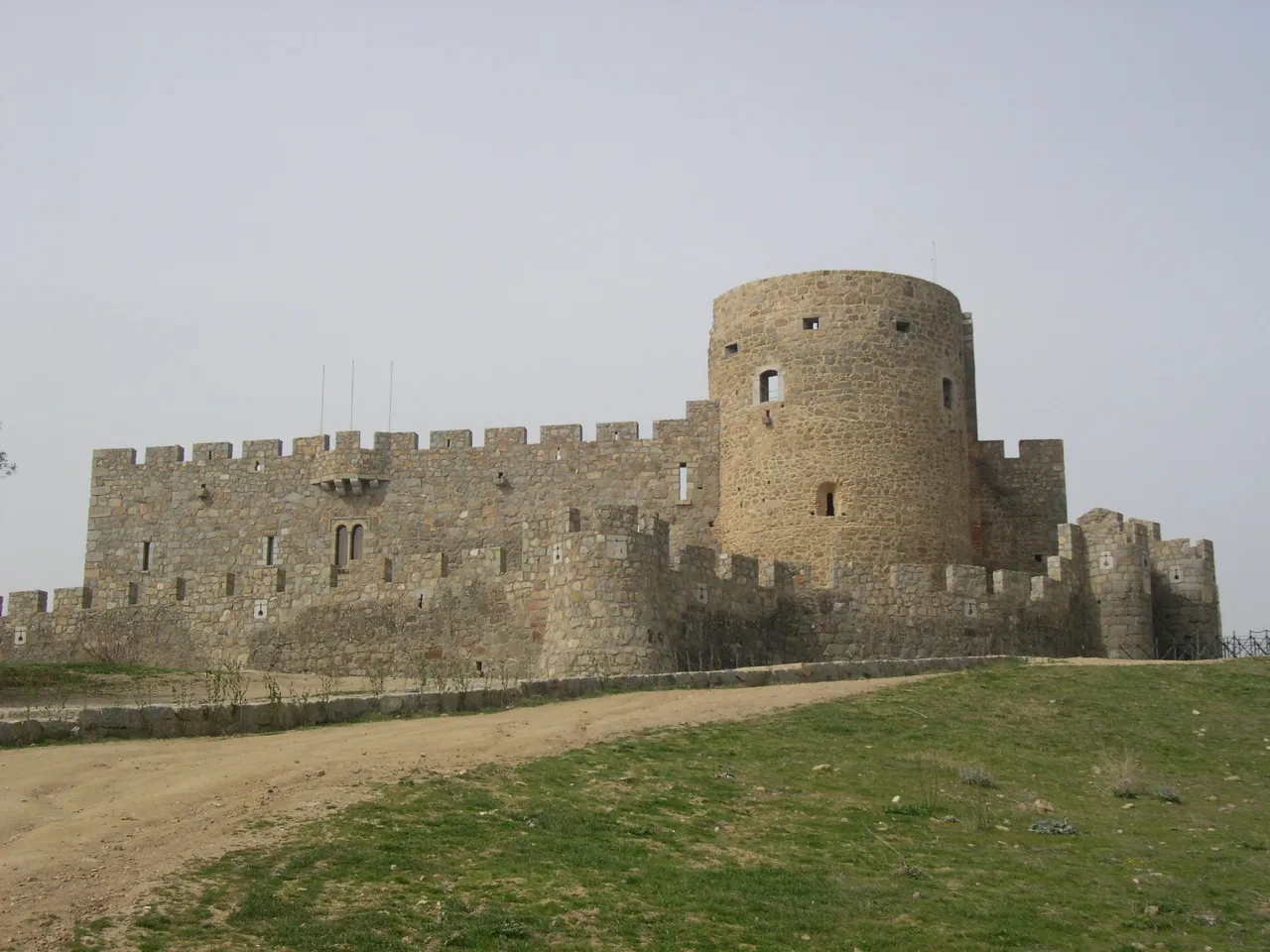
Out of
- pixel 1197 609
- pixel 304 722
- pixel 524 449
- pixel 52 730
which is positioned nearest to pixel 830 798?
pixel 304 722

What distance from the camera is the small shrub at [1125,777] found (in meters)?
19.0

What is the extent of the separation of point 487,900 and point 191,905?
7.63 feet

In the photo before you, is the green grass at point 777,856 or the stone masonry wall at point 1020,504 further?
the stone masonry wall at point 1020,504

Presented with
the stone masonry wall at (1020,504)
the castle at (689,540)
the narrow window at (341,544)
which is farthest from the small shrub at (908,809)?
the narrow window at (341,544)

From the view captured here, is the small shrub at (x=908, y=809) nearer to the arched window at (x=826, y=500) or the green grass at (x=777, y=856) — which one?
the green grass at (x=777, y=856)

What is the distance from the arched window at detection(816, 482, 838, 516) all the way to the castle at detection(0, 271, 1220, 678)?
4 cm

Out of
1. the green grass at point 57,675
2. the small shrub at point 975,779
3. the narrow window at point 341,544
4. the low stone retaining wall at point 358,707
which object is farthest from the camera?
the narrow window at point 341,544

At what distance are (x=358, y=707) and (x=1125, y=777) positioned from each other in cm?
Answer: 923

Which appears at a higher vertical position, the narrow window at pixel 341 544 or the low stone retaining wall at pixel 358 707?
the narrow window at pixel 341 544

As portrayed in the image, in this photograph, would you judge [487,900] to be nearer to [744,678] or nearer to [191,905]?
[191,905]

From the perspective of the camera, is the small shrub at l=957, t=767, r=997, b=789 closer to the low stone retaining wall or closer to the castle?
the low stone retaining wall

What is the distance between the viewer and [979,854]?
16.1 metres

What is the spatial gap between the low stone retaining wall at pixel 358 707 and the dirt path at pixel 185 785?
1.50 feet

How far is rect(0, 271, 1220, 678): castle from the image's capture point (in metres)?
29.8
